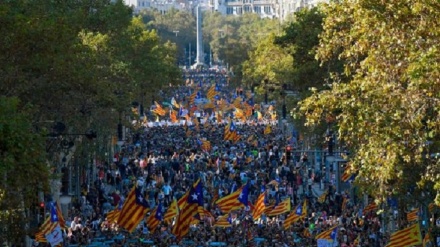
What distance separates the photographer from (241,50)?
153875 mm

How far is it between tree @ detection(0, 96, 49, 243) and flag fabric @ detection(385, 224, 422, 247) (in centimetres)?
862

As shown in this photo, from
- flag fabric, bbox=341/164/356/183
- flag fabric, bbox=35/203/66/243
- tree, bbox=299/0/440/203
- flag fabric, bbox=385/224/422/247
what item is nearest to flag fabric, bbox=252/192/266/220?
flag fabric, bbox=341/164/356/183

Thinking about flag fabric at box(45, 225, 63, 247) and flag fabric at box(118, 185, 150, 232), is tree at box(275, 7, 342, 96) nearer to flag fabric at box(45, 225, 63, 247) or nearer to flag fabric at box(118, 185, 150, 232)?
flag fabric at box(118, 185, 150, 232)

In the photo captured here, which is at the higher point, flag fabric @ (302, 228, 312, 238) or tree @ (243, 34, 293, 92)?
tree @ (243, 34, 293, 92)

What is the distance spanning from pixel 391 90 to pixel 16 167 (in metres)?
7.51

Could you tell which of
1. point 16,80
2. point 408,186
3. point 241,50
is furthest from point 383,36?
point 241,50

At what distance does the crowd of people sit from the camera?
146 ft

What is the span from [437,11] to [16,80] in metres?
16.2

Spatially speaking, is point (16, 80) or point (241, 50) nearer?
point (16, 80)

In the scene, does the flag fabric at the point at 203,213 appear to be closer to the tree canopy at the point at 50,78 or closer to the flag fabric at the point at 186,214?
the flag fabric at the point at 186,214

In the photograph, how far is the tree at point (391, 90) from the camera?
27.5m

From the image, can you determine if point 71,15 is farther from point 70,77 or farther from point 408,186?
point 408,186

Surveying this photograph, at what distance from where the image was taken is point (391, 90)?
28578 mm

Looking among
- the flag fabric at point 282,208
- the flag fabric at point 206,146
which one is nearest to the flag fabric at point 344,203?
the flag fabric at point 282,208
